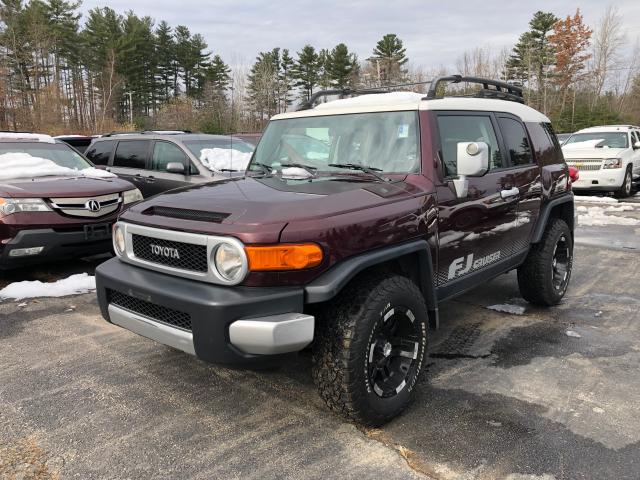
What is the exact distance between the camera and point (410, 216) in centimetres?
301

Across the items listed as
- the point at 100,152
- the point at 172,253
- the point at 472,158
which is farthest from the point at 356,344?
the point at 100,152

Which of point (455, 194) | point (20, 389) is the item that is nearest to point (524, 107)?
point (455, 194)

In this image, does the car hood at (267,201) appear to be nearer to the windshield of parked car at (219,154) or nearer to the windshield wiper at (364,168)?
the windshield wiper at (364,168)

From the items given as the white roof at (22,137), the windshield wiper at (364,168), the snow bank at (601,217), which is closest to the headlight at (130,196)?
the white roof at (22,137)

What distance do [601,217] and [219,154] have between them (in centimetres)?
769

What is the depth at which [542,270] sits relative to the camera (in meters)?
4.65

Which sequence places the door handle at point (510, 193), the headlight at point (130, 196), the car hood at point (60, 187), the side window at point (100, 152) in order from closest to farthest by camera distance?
1. the door handle at point (510, 193)
2. the car hood at point (60, 187)
3. the headlight at point (130, 196)
4. the side window at point (100, 152)

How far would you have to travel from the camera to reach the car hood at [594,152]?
13.4 m

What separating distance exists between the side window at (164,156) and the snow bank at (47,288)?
2.62 m

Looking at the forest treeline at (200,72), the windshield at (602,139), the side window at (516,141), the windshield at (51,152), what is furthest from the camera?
the forest treeline at (200,72)

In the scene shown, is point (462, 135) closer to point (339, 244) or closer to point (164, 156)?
point (339, 244)

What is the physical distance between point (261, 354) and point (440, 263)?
1445 millimetres

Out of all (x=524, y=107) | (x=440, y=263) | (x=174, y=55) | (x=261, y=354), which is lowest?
(x=261, y=354)

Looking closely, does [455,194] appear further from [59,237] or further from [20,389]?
[59,237]
